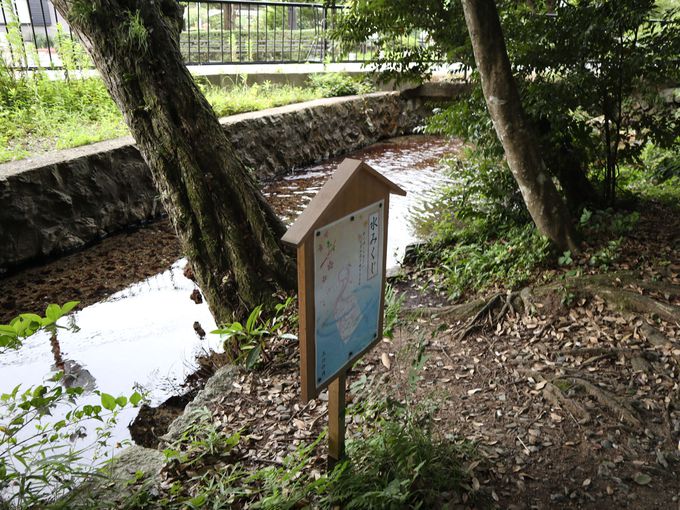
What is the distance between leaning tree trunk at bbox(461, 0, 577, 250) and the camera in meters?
4.16

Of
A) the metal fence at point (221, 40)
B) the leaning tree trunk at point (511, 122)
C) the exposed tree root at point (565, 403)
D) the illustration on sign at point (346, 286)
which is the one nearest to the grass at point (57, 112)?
the metal fence at point (221, 40)

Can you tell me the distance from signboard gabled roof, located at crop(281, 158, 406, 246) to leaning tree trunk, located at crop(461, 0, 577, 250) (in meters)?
2.32

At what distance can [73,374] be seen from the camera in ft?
15.3

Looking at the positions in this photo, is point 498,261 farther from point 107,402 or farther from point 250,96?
point 250,96

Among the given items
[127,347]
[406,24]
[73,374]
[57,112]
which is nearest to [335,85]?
[57,112]

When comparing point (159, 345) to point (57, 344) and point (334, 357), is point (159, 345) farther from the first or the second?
point (334, 357)

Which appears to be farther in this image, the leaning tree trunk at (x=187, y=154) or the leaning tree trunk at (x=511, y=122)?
the leaning tree trunk at (x=187, y=154)

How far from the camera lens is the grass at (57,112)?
24.8ft

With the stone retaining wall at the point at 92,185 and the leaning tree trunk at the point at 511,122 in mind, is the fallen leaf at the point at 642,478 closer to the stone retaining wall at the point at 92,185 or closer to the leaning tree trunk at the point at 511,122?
the leaning tree trunk at the point at 511,122

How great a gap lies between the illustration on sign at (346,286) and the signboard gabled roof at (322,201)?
0.07m

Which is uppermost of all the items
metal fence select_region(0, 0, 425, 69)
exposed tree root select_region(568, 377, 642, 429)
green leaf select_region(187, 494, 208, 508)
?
metal fence select_region(0, 0, 425, 69)

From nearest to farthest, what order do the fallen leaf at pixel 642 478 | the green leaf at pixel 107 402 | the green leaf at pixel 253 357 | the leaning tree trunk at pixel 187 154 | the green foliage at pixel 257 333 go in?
the green leaf at pixel 107 402, the fallen leaf at pixel 642 478, the green leaf at pixel 253 357, the green foliage at pixel 257 333, the leaning tree trunk at pixel 187 154

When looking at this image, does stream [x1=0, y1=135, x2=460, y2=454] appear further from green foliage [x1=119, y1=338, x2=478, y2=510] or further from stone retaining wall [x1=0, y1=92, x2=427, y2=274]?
green foliage [x1=119, y1=338, x2=478, y2=510]

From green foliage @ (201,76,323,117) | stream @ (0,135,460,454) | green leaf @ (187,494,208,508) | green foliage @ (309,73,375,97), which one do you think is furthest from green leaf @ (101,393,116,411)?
green foliage @ (309,73,375,97)
